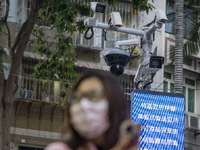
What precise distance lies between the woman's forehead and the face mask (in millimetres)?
51

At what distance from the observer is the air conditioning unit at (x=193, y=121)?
940 inches

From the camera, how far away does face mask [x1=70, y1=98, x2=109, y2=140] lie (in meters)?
2.55

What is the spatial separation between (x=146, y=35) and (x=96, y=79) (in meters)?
10.5

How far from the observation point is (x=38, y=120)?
837 inches

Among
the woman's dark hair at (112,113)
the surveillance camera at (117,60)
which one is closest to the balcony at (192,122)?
the surveillance camera at (117,60)

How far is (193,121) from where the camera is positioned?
948 inches

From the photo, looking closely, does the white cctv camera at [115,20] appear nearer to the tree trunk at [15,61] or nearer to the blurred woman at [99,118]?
the tree trunk at [15,61]

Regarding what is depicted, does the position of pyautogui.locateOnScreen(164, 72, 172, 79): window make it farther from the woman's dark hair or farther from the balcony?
the woman's dark hair

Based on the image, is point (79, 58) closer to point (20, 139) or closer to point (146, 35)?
point (20, 139)

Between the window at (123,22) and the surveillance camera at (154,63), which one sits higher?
the window at (123,22)

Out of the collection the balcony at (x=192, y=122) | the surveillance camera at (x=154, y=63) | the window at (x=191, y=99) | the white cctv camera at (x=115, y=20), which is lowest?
the balcony at (x=192, y=122)

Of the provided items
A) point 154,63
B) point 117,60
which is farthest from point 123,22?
point 117,60

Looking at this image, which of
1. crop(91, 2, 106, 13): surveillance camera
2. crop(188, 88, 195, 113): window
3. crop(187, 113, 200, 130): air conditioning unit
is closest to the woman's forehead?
crop(91, 2, 106, 13): surveillance camera

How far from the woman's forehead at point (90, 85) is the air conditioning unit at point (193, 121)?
21.4 metres
